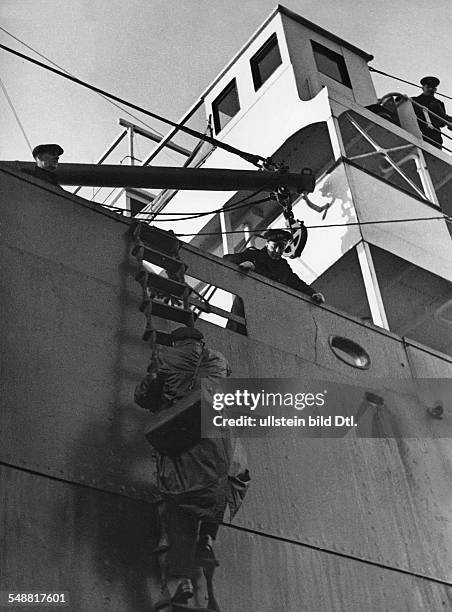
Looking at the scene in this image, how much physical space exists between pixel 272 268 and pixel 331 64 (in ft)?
19.1

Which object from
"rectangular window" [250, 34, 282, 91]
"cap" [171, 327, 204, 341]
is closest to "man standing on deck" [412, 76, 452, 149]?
"rectangular window" [250, 34, 282, 91]

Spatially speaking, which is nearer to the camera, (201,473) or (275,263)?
(201,473)

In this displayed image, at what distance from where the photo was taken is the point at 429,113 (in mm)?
15094

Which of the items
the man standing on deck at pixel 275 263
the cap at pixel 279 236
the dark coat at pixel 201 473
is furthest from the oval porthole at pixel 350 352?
the dark coat at pixel 201 473

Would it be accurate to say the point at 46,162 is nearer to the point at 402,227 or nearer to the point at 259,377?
the point at 259,377

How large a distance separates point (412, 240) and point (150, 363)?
5.84m

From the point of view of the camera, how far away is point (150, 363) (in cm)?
671

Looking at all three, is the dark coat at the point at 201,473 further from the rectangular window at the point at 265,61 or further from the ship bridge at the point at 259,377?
the rectangular window at the point at 265,61

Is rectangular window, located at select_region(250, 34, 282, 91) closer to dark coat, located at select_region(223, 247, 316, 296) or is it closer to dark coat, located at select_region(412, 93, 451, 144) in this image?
dark coat, located at select_region(412, 93, 451, 144)

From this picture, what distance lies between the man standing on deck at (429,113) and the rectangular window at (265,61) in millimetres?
2320

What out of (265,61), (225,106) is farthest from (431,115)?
(225,106)

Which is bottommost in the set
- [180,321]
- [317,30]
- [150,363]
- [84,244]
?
[150,363]

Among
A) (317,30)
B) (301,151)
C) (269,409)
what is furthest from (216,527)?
(317,30)

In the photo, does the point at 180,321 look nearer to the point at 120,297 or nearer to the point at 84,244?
the point at 120,297
